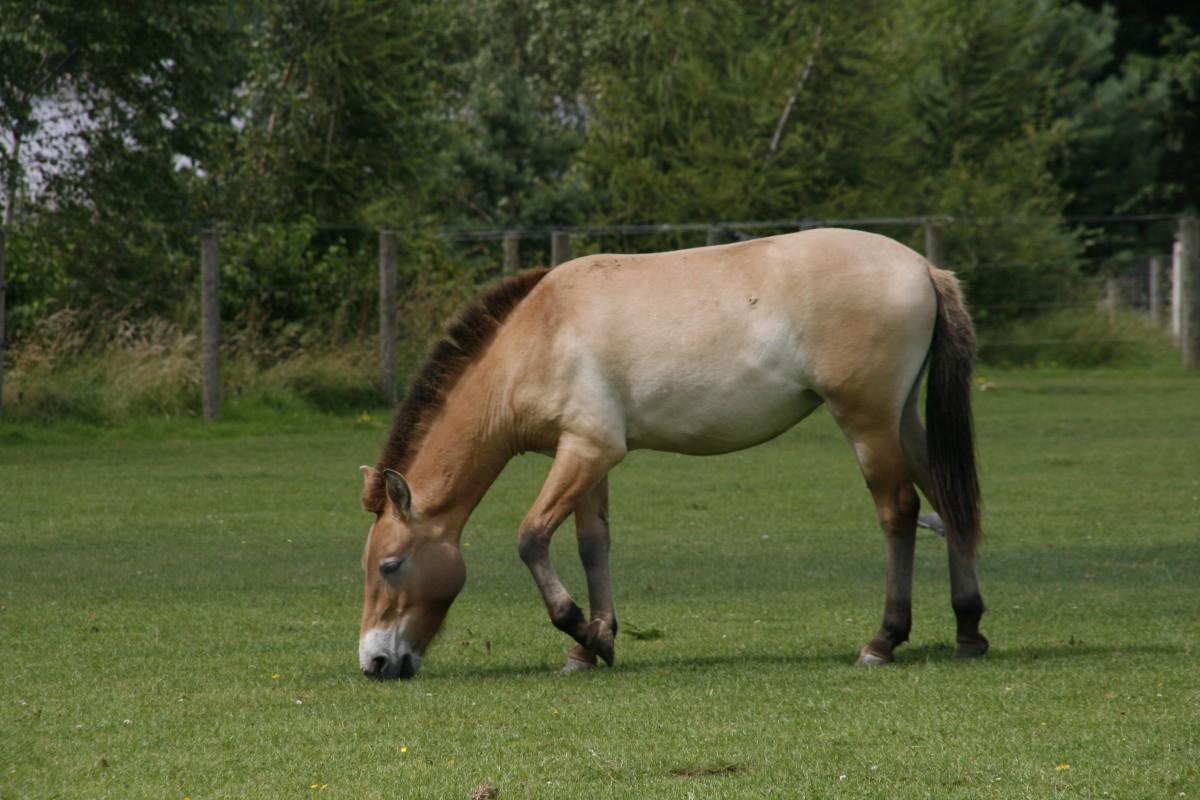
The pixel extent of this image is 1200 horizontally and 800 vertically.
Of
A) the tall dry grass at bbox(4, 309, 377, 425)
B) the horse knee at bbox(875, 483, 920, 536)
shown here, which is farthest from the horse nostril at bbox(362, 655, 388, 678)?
the tall dry grass at bbox(4, 309, 377, 425)

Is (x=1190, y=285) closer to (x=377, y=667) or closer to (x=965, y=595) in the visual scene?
(x=965, y=595)

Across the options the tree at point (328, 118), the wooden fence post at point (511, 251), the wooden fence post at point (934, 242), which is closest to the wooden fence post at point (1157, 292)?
the wooden fence post at point (934, 242)

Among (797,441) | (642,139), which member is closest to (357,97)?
(642,139)

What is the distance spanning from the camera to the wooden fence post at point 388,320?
20.3 metres

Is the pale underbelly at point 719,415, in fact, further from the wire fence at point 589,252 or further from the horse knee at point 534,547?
the wire fence at point 589,252

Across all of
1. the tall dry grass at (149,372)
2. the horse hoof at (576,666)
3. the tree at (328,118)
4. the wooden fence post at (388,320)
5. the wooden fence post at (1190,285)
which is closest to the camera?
the horse hoof at (576,666)

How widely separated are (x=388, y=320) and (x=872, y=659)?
46.7 ft

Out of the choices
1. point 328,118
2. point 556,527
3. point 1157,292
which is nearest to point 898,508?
point 556,527

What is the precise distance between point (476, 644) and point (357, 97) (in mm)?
17148

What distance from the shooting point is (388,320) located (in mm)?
20406

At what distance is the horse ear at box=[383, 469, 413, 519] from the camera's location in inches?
274

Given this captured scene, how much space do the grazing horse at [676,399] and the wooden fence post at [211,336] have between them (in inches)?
460

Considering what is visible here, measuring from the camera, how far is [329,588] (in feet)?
30.4

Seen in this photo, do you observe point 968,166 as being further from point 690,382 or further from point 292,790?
point 292,790
